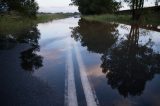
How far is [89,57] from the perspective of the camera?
11227mm

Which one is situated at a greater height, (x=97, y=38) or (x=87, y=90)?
(x=87, y=90)

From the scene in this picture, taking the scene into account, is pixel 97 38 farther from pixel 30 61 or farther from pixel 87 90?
pixel 87 90

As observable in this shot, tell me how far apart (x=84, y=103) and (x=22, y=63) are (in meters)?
4.68

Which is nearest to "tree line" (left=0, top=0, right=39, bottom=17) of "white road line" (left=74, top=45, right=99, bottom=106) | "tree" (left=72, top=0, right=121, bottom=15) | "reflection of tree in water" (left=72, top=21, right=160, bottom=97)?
"reflection of tree in water" (left=72, top=21, right=160, bottom=97)

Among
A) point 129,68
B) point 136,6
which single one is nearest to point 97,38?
point 129,68

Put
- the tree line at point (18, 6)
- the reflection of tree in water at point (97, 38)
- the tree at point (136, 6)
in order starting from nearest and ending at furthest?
the reflection of tree in water at point (97, 38)
the tree line at point (18, 6)
the tree at point (136, 6)

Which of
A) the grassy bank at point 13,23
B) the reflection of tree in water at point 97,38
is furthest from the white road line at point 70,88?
the grassy bank at point 13,23

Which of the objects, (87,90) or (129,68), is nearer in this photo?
(87,90)

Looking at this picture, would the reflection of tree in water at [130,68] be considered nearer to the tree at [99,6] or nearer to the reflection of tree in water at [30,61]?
the reflection of tree in water at [30,61]

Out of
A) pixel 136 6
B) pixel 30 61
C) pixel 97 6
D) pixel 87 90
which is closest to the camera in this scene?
pixel 87 90

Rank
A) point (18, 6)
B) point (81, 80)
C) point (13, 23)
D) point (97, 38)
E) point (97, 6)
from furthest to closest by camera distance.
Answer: point (97, 6), point (13, 23), point (18, 6), point (97, 38), point (81, 80)

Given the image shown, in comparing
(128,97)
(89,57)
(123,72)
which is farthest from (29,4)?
(128,97)

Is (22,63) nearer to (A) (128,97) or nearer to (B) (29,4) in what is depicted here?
(A) (128,97)

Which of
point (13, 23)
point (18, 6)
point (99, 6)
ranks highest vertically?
point (18, 6)
